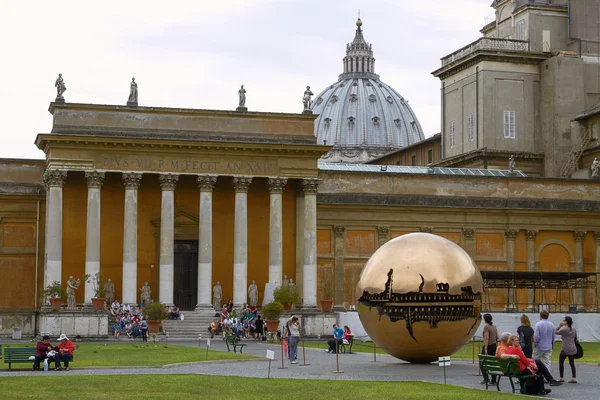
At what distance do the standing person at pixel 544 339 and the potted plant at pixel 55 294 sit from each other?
31.5 meters

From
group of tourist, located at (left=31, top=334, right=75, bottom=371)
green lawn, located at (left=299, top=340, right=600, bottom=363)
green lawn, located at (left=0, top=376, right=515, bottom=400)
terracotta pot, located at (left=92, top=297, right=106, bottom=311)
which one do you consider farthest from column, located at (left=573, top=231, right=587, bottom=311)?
green lawn, located at (left=0, top=376, right=515, bottom=400)

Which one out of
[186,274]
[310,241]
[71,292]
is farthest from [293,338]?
[186,274]

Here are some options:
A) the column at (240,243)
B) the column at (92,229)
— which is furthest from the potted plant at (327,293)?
the column at (92,229)

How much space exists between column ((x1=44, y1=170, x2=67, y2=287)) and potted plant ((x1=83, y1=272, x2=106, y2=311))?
1.52 metres

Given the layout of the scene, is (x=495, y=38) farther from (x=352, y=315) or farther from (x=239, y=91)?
(x=352, y=315)

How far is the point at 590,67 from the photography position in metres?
78.7

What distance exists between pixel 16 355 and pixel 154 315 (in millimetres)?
20442

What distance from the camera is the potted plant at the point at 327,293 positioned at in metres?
60.1

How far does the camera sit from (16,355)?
33.8 m

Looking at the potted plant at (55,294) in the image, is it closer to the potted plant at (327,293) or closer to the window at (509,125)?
the potted plant at (327,293)

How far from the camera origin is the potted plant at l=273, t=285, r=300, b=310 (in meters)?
57.2

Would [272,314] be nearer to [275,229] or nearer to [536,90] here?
[275,229]

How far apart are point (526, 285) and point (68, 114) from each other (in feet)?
80.9

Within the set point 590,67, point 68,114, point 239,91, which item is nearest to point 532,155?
point 590,67
